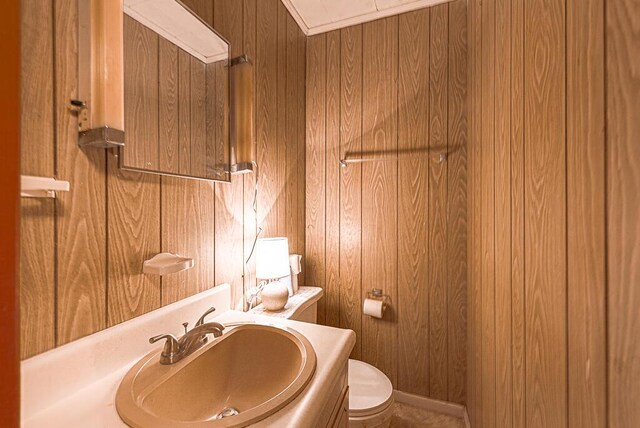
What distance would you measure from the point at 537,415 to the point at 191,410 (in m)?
0.84

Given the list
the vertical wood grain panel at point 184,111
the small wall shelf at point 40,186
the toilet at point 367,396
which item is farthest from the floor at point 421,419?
the small wall shelf at point 40,186

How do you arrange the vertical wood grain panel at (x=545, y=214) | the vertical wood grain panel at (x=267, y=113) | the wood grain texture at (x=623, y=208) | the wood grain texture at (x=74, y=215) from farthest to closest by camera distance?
the vertical wood grain panel at (x=267, y=113) → the wood grain texture at (x=74, y=215) → the vertical wood grain panel at (x=545, y=214) → the wood grain texture at (x=623, y=208)

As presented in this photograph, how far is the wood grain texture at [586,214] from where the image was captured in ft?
1.40

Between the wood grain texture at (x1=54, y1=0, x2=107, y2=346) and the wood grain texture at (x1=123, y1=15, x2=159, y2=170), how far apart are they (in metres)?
0.10

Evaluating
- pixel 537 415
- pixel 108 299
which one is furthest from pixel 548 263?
pixel 108 299

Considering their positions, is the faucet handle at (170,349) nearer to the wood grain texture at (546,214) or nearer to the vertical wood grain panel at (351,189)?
the wood grain texture at (546,214)

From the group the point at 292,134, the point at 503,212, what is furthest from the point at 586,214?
the point at 292,134

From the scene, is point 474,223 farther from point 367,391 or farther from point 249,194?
point 249,194

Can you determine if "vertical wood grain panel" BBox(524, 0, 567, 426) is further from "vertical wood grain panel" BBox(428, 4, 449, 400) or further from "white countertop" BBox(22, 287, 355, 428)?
"vertical wood grain panel" BBox(428, 4, 449, 400)

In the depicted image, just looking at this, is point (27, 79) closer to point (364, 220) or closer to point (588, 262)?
point (588, 262)

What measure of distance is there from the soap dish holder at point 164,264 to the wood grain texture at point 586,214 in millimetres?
927

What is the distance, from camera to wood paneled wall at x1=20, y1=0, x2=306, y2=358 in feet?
2.05

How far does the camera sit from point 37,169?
0.63 m

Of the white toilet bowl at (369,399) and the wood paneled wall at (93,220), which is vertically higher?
the wood paneled wall at (93,220)
